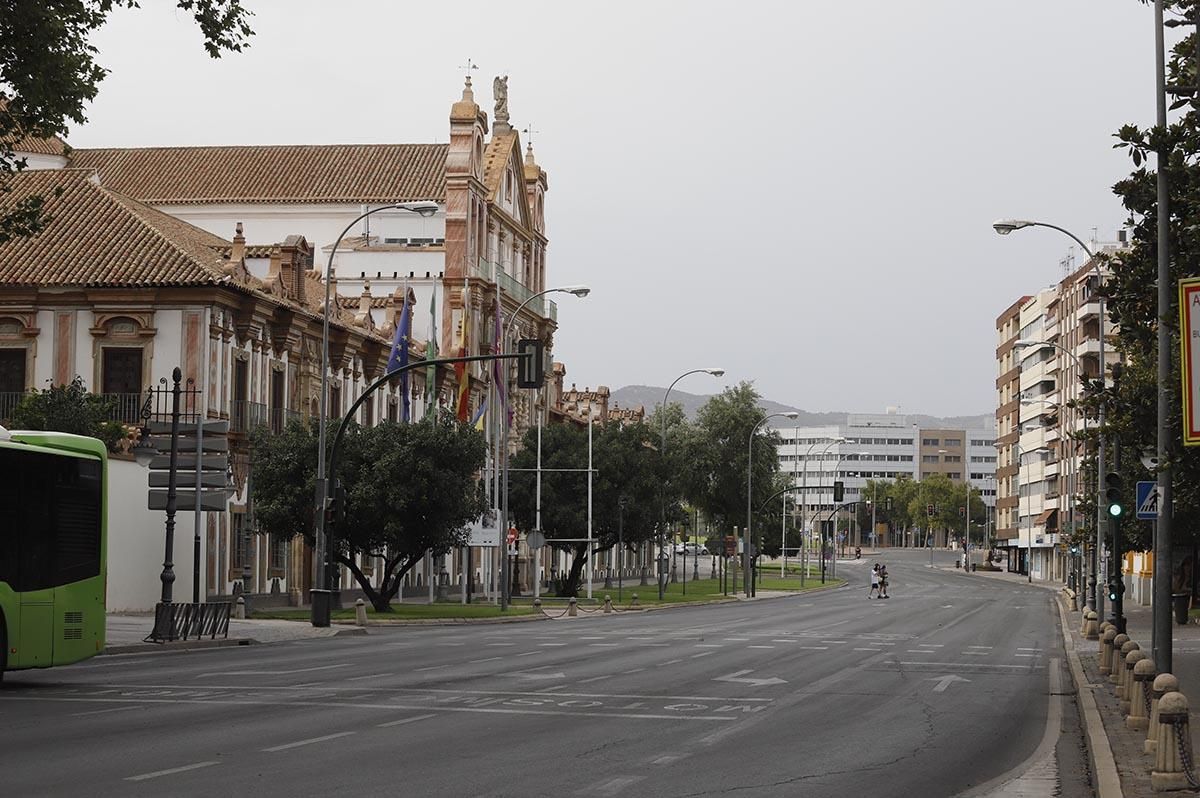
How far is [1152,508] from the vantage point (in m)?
24.0

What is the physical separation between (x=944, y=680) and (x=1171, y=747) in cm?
1496

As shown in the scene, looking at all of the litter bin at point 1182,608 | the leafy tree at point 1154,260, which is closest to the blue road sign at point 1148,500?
the leafy tree at point 1154,260

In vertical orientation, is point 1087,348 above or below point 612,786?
above

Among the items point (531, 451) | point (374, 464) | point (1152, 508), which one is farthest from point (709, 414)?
point (1152, 508)

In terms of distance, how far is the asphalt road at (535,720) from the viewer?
1405 cm

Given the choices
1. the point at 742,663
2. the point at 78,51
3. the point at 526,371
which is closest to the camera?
the point at 78,51

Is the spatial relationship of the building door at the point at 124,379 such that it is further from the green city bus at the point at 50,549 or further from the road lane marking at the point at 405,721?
the road lane marking at the point at 405,721

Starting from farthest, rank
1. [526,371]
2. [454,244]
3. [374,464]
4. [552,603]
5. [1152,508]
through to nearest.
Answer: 1. [454,244]
2. [552,603]
3. [374,464]
4. [526,371]
5. [1152,508]

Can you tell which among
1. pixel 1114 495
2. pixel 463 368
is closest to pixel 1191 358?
pixel 1114 495

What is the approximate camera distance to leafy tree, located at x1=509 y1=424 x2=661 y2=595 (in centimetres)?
7994

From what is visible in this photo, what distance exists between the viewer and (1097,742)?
16219 millimetres

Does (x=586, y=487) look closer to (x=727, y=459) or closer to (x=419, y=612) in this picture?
(x=419, y=612)

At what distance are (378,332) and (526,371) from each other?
34.7 meters

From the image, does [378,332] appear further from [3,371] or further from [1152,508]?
[1152,508]
